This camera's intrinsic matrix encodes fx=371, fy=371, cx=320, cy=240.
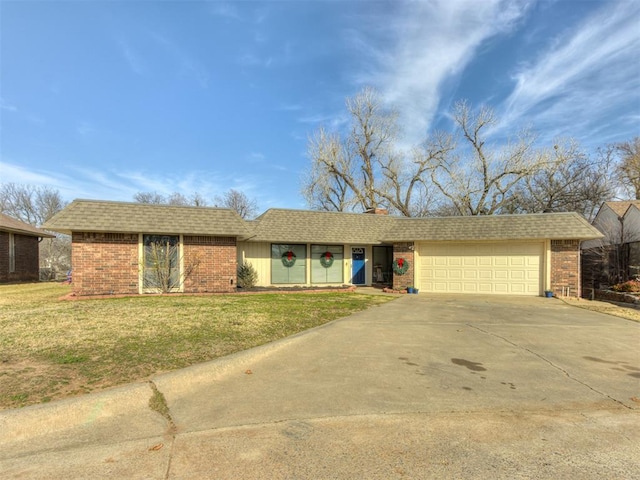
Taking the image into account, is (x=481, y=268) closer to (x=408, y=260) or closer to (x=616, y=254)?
(x=408, y=260)

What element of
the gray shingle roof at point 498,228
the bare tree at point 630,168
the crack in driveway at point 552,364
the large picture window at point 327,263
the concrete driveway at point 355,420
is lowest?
the crack in driveway at point 552,364

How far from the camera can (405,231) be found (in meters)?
17.2

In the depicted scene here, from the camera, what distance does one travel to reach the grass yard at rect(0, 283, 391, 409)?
436 centimetres

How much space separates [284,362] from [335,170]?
29170 millimetres

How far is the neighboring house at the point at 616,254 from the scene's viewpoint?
53.9ft

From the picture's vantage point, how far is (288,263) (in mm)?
17906

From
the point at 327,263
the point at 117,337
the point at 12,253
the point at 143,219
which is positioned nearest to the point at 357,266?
the point at 327,263

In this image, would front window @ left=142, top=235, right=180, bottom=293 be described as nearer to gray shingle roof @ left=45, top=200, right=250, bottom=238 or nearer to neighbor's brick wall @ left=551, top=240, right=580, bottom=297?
Result: gray shingle roof @ left=45, top=200, right=250, bottom=238

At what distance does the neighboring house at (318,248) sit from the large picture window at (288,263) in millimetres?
48

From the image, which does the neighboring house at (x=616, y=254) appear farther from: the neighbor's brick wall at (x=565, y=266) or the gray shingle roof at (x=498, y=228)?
the gray shingle roof at (x=498, y=228)

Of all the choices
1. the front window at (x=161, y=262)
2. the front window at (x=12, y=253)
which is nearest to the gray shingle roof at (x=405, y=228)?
the front window at (x=161, y=262)

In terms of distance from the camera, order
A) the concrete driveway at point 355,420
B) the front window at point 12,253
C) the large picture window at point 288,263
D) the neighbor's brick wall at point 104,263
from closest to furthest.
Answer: the concrete driveway at point 355,420 < the neighbor's brick wall at point 104,263 < the large picture window at point 288,263 < the front window at point 12,253

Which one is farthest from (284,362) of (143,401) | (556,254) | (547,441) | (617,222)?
(617,222)

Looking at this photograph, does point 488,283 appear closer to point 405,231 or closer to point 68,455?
point 405,231
